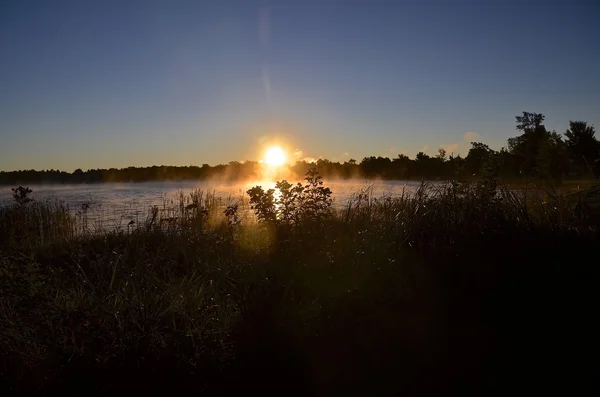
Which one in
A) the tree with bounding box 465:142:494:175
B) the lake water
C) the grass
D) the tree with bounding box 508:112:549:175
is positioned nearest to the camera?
the grass

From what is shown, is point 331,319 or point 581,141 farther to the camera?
point 581,141

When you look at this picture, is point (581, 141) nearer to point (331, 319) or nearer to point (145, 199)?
point (145, 199)

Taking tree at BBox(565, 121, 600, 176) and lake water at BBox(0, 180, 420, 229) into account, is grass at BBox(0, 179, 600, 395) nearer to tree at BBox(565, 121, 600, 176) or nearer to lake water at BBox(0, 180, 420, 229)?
lake water at BBox(0, 180, 420, 229)

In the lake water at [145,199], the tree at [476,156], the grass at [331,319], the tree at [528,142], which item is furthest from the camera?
the tree at [528,142]

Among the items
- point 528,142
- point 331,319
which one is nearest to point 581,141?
point 528,142

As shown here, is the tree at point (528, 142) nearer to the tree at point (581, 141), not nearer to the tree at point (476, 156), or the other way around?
the tree at point (581, 141)

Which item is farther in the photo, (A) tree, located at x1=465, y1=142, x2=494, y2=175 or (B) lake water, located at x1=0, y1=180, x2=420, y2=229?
(B) lake water, located at x1=0, y1=180, x2=420, y2=229

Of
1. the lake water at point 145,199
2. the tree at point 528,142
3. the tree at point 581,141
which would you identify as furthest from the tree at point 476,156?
the tree at point 581,141

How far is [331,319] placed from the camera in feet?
16.4

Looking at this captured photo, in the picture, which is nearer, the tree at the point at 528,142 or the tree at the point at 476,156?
the tree at the point at 476,156

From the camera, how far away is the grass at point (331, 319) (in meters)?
4.16

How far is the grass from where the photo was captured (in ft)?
13.7

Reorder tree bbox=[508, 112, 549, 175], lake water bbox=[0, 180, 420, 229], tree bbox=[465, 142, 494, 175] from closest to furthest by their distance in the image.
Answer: tree bbox=[465, 142, 494, 175], lake water bbox=[0, 180, 420, 229], tree bbox=[508, 112, 549, 175]

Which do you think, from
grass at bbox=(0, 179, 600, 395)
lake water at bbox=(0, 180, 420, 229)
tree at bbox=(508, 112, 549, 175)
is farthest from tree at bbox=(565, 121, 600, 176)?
grass at bbox=(0, 179, 600, 395)
